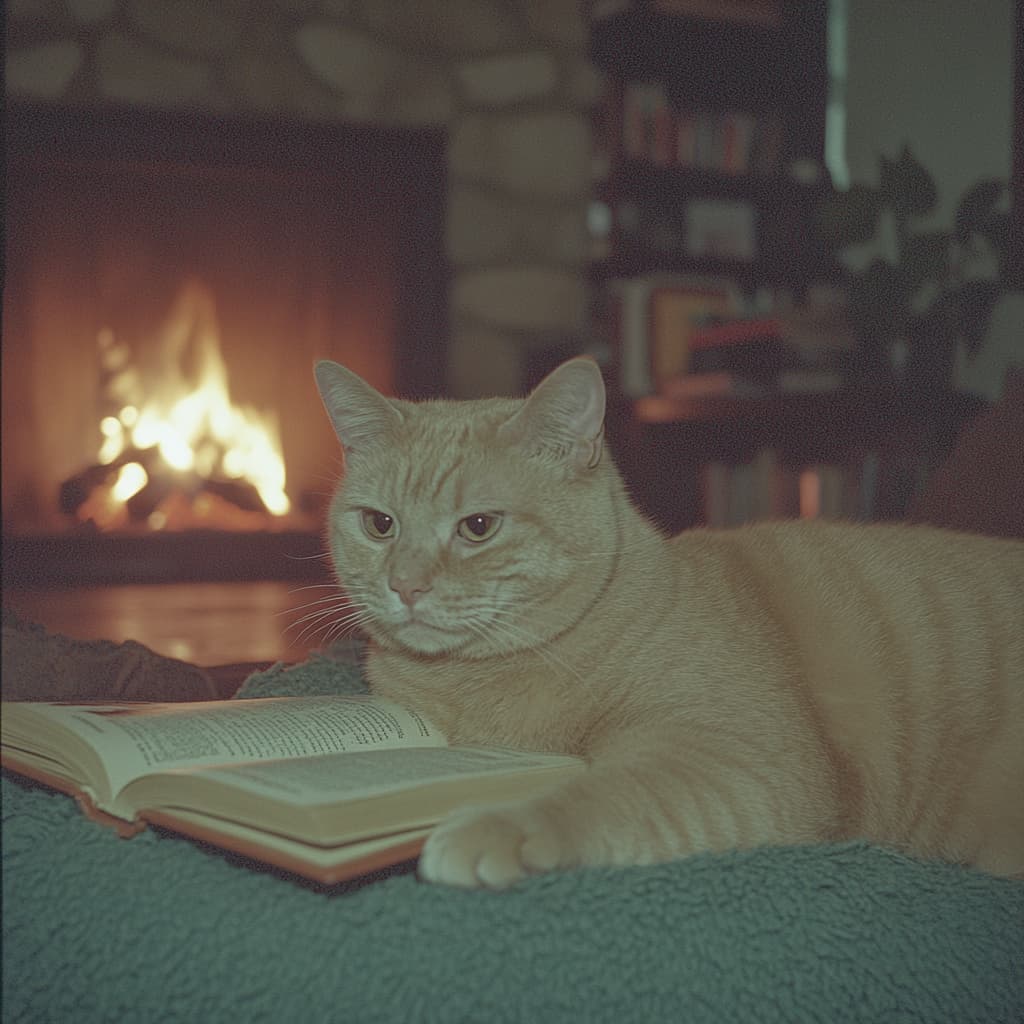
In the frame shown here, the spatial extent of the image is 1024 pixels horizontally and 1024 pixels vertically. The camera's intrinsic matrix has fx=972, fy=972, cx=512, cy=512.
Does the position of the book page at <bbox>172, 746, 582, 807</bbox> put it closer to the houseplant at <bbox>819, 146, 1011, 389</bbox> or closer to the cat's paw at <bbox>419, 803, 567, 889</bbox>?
the cat's paw at <bbox>419, 803, 567, 889</bbox>

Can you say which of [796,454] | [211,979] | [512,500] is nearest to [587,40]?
[796,454]

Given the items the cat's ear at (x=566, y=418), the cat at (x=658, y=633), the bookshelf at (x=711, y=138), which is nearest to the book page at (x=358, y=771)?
the cat at (x=658, y=633)

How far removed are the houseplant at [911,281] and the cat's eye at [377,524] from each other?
2.07m

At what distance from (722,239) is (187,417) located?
2.09 m

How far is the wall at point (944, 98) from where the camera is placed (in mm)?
3051

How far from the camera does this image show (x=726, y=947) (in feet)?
2.28

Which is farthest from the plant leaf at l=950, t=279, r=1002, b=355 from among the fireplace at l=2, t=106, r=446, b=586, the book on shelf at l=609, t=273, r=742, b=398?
the fireplace at l=2, t=106, r=446, b=586

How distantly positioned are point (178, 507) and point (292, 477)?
0.39 metres

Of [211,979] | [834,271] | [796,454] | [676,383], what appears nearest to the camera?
[211,979]

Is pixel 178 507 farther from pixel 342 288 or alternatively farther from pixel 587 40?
pixel 587 40

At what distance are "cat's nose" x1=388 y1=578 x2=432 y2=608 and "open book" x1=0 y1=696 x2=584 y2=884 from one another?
4.7 inches

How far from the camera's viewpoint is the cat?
0.97m

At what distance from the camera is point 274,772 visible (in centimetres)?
73

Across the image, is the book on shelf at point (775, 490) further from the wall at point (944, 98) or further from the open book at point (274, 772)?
the open book at point (274, 772)
